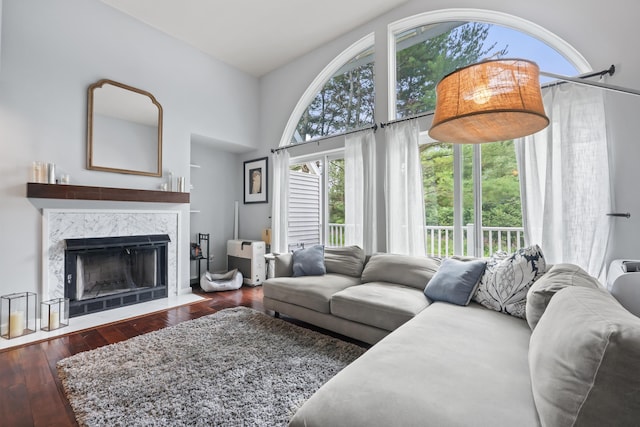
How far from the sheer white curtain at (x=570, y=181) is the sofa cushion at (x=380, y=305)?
1208 mm

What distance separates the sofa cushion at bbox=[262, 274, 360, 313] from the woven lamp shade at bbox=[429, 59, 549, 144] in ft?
5.75

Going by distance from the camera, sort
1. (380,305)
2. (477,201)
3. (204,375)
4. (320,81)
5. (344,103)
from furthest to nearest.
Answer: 1. (320,81)
2. (344,103)
3. (477,201)
4. (380,305)
5. (204,375)

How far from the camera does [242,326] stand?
2.73 metres

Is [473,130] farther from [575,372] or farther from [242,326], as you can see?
[242,326]

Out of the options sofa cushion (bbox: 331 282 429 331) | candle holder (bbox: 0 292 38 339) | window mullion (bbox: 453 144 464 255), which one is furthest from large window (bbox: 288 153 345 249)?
candle holder (bbox: 0 292 38 339)

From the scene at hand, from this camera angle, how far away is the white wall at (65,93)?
2697 mm

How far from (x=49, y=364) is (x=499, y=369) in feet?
9.48

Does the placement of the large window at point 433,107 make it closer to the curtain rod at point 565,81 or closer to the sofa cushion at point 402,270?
the curtain rod at point 565,81

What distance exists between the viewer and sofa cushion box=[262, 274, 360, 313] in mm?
2555

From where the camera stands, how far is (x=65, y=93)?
9.93ft

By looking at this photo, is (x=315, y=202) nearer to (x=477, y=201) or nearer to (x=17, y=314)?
(x=477, y=201)

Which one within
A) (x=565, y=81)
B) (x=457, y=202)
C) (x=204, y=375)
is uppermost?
(x=565, y=81)

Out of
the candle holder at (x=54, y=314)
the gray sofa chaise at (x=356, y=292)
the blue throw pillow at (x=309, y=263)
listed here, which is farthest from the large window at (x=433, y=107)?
the candle holder at (x=54, y=314)

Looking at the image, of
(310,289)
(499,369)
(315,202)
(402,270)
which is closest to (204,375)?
(310,289)
